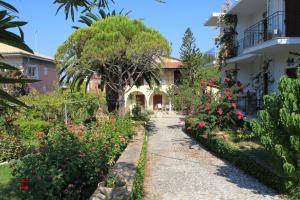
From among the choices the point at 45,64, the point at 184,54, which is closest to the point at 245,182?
the point at 45,64

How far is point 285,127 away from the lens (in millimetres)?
8383

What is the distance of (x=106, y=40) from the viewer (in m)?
20.1

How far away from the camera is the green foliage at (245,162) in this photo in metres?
9.39

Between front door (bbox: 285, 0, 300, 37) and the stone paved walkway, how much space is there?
569cm

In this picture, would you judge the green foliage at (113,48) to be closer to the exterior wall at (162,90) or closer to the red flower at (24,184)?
the red flower at (24,184)

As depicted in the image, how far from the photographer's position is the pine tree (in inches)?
1743

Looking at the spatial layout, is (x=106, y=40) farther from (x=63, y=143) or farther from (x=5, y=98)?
(x=5, y=98)

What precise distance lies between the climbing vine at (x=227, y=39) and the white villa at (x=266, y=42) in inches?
12.4

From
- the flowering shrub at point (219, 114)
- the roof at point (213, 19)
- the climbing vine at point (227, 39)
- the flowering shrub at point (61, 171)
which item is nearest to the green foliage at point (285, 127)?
the flowering shrub at point (61, 171)

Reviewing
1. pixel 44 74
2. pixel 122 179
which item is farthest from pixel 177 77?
pixel 122 179

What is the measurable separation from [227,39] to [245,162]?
1460 centimetres

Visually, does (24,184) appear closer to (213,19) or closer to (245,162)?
(245,162)

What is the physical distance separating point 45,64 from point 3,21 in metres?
40.0

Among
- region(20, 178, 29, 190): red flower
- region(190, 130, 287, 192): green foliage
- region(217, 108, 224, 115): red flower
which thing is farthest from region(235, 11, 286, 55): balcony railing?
region(20, 178, 29, 190): red flower
